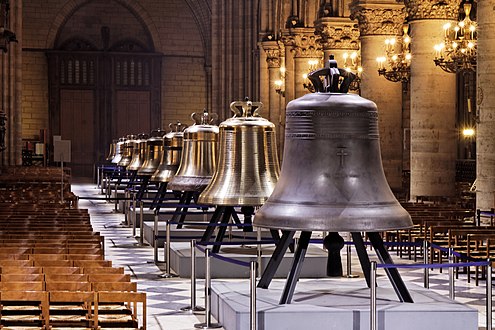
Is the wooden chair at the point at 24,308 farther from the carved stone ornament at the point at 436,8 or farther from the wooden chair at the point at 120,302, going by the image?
the carved stone ornament at the point at 436,8

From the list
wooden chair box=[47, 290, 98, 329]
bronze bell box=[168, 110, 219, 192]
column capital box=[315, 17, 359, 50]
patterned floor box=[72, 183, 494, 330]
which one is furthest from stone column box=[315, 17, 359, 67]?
wooden chair box=[47, 290, 98, 329]

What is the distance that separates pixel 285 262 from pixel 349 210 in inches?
248

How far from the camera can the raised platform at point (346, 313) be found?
823cm

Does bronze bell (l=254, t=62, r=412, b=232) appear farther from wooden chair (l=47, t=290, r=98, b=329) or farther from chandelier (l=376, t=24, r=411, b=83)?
chandelier (l=376, t=24, r=411, b=83)

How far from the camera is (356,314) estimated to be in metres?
8.28

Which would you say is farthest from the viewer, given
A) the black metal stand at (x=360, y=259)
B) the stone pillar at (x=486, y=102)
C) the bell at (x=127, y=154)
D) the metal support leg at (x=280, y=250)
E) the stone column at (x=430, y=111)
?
the bell at (x=127, y=154)

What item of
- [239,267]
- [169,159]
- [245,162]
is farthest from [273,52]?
[245,162]

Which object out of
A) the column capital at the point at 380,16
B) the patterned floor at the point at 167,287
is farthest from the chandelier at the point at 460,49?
the patterned floor at the point at 167,287

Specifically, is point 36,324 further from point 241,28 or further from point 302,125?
point 241,28

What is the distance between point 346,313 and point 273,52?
1365 inches

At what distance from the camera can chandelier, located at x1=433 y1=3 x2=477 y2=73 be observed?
21219 millimetres

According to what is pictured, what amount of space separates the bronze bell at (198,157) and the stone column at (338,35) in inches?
624

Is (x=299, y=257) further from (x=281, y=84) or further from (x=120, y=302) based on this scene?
(x=281, y=84)

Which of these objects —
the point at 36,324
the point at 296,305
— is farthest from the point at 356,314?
the point at 36,324
